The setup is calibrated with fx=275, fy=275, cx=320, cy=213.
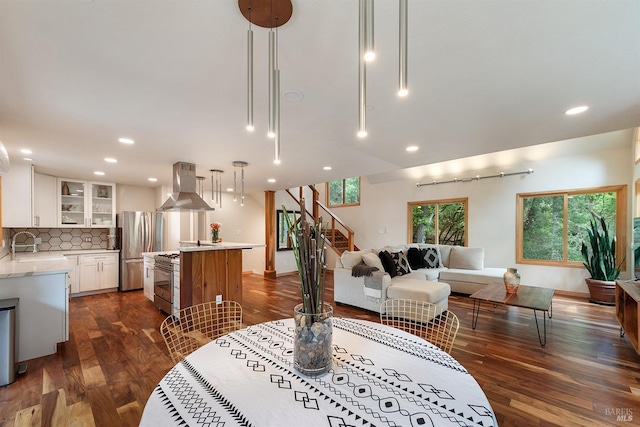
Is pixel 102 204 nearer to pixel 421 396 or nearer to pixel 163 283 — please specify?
pixel 163 283

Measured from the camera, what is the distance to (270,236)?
695cm

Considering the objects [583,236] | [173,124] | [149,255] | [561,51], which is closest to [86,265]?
[149,255]

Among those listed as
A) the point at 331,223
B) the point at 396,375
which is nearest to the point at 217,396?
the point at 396,375

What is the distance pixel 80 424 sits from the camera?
1.77m

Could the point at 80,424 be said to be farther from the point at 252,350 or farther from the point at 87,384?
the point at 252,350

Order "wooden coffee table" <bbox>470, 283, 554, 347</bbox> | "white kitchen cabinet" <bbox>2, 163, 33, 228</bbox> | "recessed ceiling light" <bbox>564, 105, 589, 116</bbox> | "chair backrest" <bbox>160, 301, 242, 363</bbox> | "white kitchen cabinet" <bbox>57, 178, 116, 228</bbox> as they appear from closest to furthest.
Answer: "chair backrest" <bbox>160, 301, 242, 363</bbox>, "recessed ceiling light" <bbox>564, 105, 589, 116</bbox>, "wooden coffee table" <bbox>470, 283, 554, 347</bbox>, "white kitchen cabinet" <bbox>2, 163, 33, 228</bbox>, "white kitchen cabinet" <bbox>57, 178, 116, 228</bbox>

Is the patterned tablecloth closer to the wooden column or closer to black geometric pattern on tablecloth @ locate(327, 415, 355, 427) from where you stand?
black geometric pattern on tablecloth @ locate(327, 415, 355, 427)

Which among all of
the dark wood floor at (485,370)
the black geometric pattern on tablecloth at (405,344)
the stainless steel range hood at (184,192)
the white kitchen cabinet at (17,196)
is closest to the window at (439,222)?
the dark wood floor at (485,370)

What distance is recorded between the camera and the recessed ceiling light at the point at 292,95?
2002mm

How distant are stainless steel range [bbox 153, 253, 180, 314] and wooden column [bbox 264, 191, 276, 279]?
287 cm

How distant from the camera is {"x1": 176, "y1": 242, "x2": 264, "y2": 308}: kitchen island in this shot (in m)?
3.58

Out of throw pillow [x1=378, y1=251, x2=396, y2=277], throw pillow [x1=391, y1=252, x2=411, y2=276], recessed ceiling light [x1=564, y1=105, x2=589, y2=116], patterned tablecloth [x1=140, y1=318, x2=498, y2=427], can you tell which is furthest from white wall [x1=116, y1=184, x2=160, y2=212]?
recessed ceiling light [x1=564, y1=105, x2=589, y2=116]

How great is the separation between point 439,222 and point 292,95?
221 inches

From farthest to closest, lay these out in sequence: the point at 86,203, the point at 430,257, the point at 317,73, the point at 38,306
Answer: the point at 430,257 → the point at 86,203 → the point at 38,306 → the point at 317,73
